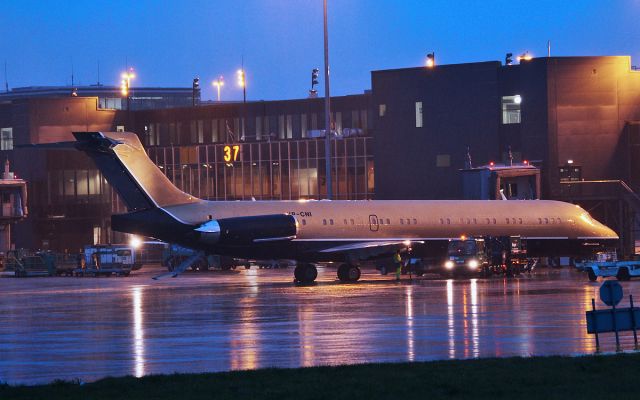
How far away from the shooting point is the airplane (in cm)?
4656

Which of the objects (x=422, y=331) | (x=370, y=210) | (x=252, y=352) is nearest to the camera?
(x=252, y=352)

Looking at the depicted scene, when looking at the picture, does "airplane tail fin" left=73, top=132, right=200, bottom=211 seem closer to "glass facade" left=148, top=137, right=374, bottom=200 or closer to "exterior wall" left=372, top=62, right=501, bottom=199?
"exterior wall" left=372, top=62, right=501, bottom=199

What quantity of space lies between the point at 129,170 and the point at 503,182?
2850 centimetres

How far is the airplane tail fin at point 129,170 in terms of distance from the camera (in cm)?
4644

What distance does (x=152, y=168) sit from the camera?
47219mm

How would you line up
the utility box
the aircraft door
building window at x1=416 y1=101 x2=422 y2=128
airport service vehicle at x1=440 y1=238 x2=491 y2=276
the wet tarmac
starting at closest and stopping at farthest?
the wet tarmac → the aircraft door → airport service vehicle at x1=440 y1=238 x2=491 y2=276 → the utility box → building window at x1=416 y1=101 x2=422 y2=128

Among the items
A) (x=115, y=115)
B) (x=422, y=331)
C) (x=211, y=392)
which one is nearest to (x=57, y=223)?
(x=115, y=115)

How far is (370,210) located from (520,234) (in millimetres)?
7953

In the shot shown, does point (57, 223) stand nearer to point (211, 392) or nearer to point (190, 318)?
point (190, 318)

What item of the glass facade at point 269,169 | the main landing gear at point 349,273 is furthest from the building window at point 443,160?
the main landing gear at point 349,273

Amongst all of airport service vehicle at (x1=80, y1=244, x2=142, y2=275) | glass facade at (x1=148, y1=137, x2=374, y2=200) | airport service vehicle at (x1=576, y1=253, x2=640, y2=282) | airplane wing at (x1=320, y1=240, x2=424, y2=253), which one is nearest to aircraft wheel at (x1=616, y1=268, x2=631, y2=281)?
airport service vehicle at (x1=576, y1=253, x2=640, y2=282)

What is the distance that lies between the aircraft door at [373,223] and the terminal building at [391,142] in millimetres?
18416

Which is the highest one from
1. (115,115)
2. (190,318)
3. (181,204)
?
(115,115)

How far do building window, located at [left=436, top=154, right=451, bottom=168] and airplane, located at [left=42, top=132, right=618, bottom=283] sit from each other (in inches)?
754
